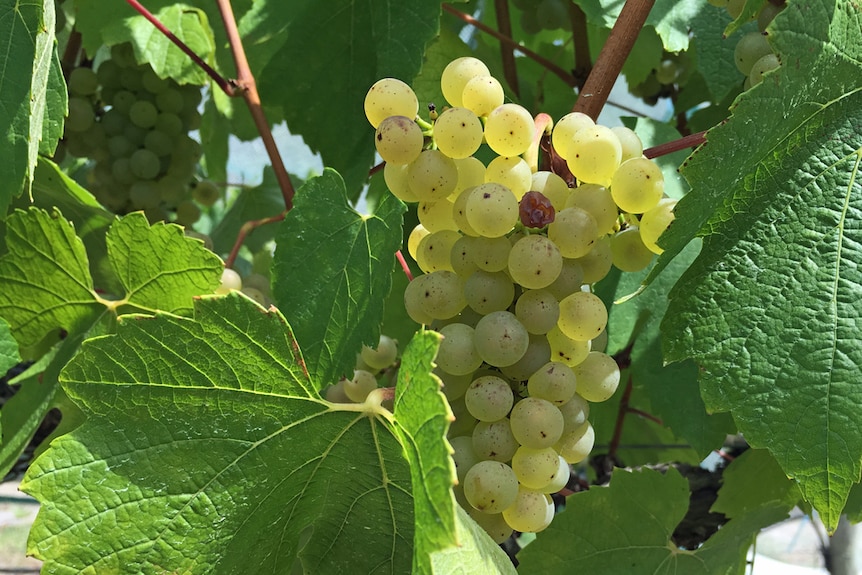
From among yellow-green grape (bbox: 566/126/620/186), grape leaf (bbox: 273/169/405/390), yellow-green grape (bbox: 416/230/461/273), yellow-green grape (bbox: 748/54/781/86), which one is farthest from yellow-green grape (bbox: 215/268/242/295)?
yellow-green grape (bbox: 748/54/781/86)

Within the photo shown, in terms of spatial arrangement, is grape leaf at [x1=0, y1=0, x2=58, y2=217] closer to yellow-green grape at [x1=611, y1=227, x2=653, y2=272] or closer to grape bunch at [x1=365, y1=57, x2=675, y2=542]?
grape bunch at [x1=365, y1=57, x2=675, y2=542]

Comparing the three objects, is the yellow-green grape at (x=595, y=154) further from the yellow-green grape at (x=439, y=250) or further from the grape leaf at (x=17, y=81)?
the grape leaf at (x=17, y=81)

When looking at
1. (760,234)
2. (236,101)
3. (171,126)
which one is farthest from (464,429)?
(236,101)

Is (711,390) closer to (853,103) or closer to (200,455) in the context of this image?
(853,103)

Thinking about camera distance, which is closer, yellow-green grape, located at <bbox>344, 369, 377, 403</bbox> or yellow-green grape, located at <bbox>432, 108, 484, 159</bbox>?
yellow-green grape, located at <bbox>432, 108, 484, 159</bbox>

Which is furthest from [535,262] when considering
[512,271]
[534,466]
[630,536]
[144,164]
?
[144,164]

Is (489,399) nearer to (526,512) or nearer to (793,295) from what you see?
(526,512)
